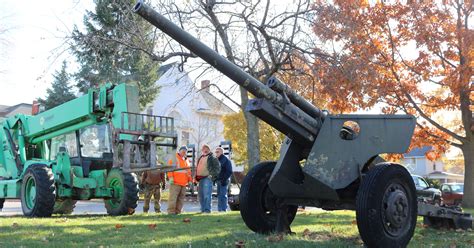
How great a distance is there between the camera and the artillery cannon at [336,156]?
6043mm

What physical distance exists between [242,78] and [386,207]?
7.16 ft

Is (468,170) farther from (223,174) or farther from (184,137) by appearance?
(184,137)

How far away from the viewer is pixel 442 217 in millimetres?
7969

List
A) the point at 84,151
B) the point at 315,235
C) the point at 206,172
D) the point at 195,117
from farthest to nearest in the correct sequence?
the point at 195,117
the point at 206,172
the point at 84,151
the point at 315,235

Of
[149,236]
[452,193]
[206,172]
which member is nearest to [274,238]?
[149,236]

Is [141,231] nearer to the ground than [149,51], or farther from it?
nearer to the ground

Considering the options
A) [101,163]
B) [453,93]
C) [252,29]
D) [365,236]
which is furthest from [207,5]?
[365,236]

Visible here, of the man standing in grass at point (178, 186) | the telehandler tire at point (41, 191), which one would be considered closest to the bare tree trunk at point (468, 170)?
the man standing in grass at point (178, 186)

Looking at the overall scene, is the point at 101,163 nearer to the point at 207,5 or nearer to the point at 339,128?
the point at 207,5

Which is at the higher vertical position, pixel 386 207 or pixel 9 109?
pixel 9 109

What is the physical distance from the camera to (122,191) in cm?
1204

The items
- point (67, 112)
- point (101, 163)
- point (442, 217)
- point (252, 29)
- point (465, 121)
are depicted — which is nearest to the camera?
point (442, 217)

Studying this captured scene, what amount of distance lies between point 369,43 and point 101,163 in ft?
38.2

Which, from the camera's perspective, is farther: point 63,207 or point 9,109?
point 9,109
